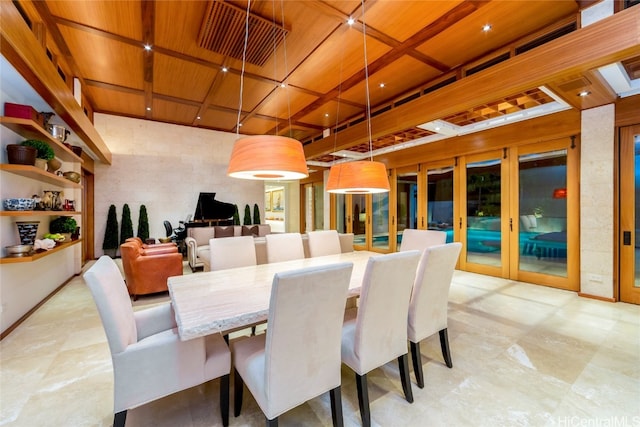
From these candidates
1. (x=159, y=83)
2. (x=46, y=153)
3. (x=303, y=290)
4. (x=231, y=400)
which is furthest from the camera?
(x=159, y=83)

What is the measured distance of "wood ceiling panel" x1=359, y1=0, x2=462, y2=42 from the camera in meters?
3.15

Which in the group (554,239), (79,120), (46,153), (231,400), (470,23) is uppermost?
(470,23)

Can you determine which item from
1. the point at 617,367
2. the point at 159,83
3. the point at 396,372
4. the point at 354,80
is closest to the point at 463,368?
the point at 396,372

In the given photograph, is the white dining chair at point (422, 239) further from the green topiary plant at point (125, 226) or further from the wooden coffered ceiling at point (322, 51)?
the green topiary plant at point (125, 226)

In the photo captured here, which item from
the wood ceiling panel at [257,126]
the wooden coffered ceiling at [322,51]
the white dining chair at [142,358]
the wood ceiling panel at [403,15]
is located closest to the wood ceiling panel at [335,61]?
the wooden coffered ceiling at [322,51]

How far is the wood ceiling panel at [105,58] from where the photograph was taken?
4047 mm

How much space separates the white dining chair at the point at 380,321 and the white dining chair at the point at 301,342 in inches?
7.7

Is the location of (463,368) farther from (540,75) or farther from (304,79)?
(304,79)

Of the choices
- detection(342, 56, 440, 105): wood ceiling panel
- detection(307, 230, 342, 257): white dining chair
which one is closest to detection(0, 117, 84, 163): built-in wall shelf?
detection(307, 230, 342, 257): white dining chair

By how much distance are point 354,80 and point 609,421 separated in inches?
203

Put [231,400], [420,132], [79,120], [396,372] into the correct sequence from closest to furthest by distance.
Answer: [231,400] < [396,372] < [79,120] < [420,132]

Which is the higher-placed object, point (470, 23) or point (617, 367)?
point (470, 23)

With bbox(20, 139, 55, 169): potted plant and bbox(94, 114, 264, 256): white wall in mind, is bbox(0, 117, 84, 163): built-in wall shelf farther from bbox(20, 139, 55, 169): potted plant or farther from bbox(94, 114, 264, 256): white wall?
bbox(94, 114, 264, 256): white wall

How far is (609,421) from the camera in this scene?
5.74ft
